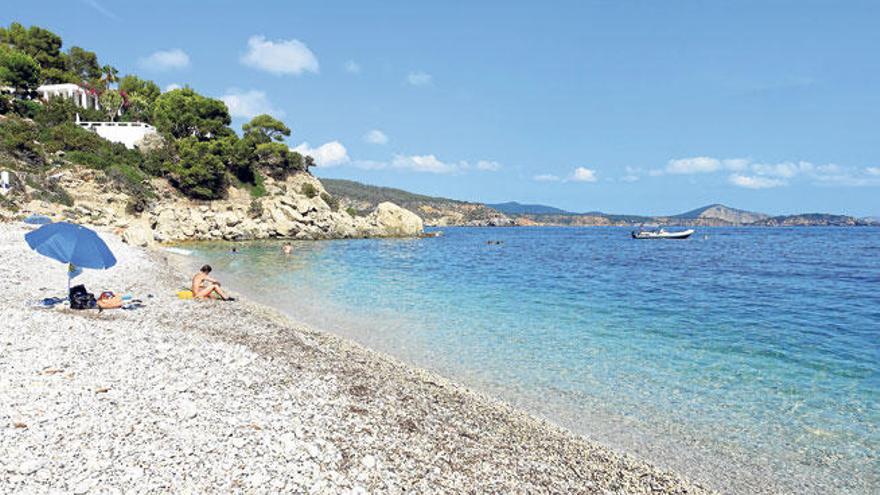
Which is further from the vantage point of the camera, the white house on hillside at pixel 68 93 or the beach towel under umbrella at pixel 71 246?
the white house on hillside at pixel 68 93

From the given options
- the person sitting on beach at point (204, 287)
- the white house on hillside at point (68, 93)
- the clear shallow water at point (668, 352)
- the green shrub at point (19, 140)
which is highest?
the white house on hillside at point (68, 93)

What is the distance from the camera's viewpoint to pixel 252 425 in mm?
6559

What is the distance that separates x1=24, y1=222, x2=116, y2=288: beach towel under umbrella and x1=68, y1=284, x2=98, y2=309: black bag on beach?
576 millimetres

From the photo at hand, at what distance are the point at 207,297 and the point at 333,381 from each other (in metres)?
11.0

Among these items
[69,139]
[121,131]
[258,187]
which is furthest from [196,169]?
[69,139]

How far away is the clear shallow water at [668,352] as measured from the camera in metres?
8.39

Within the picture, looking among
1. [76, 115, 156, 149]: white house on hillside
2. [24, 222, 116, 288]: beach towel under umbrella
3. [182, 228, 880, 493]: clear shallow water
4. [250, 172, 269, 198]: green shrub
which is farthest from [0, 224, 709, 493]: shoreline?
[76, 115, 156, 149]: white house on hillside

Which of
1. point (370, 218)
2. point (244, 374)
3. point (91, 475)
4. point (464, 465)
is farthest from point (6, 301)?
point (370, 218)

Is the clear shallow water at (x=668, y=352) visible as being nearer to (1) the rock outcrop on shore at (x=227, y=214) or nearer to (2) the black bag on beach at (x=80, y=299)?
(2) the black bag on beach at (x=80, y=299)

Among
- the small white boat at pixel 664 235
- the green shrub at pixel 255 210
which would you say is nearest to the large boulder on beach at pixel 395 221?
the green shrub at pixel 255 210

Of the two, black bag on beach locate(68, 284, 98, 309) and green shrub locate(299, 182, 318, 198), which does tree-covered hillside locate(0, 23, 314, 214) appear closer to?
green shrub locate(299, 182, 318, 198)

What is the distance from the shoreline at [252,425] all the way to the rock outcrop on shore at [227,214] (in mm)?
38130

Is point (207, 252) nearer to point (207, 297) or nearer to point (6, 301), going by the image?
point (207, 297)

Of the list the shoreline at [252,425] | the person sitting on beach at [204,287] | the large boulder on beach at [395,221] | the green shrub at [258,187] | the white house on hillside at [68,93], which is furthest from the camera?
the large boulder on beach at [395,221]
